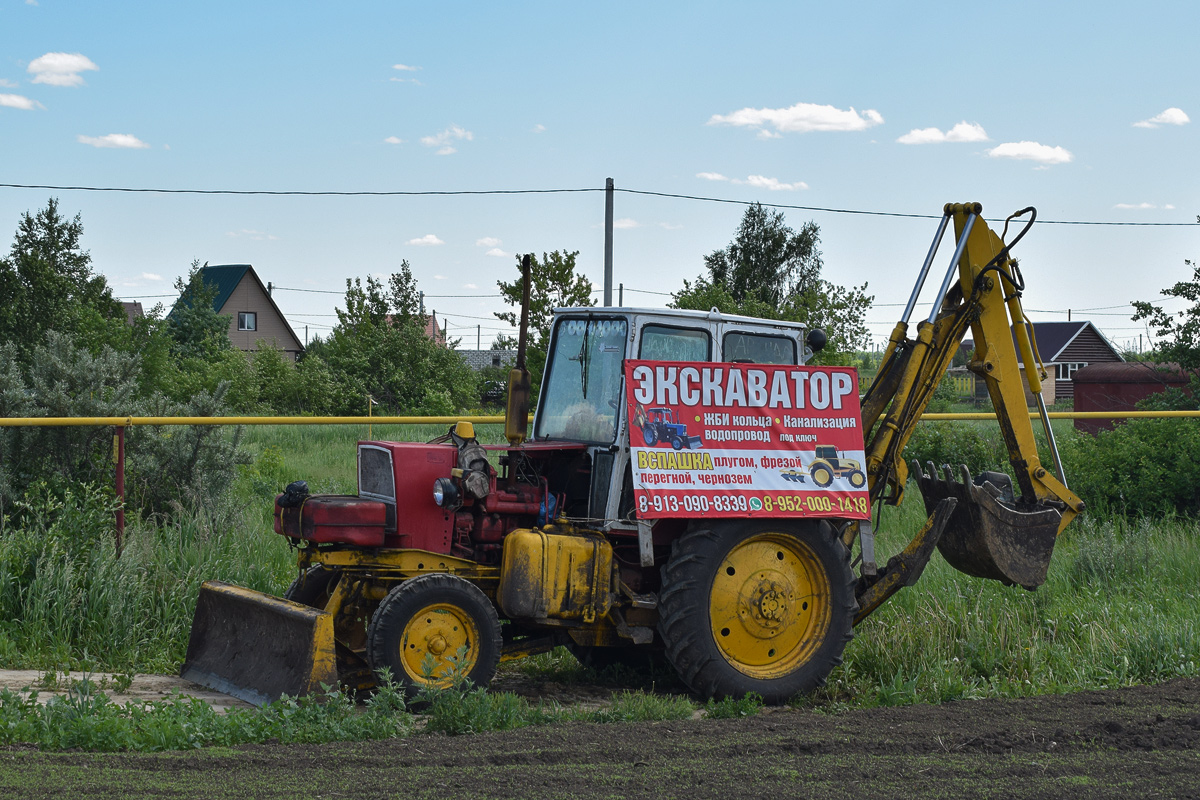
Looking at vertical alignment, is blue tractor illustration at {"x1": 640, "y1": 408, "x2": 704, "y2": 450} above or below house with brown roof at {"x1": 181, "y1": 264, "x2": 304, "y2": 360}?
below

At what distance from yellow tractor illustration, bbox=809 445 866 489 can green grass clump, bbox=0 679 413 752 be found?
9.31ft

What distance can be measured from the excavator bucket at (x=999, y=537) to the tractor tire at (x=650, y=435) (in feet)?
7.13

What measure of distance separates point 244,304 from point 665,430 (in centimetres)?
5687

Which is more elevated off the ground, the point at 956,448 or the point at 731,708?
the point at 956,448

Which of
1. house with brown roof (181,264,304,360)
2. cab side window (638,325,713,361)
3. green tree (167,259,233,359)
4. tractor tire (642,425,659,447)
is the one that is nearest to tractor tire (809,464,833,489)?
cab side window (638,325,713,361)

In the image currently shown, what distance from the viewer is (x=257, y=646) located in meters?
6.84

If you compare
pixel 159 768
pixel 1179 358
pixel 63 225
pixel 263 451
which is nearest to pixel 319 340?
pixel 63 225


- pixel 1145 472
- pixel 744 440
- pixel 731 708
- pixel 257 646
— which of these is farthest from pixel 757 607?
pixel 1145 472

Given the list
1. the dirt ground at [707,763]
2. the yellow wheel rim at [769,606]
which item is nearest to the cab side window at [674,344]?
the yellow wheel rim at [769,606]

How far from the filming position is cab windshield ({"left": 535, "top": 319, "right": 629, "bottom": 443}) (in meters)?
7.14

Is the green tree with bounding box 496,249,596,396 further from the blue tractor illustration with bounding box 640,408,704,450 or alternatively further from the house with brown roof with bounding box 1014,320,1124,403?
the house with brown roof with bounding box 1014,320,1124,403

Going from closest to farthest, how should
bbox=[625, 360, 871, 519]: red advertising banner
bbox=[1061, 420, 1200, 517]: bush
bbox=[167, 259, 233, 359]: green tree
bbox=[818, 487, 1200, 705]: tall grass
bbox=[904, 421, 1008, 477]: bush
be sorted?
1. bbox=[625, 360, 871, 519]: red advertising banner
2. bbox=[818, 487, 1200, 705]: tall grass
3. bbox=[1061, 420, 1200, 517]: bush
4. bbox=[904, 421, 1008, 477]: bush
5. bbox=[167, 259, 233, 359]: green tree

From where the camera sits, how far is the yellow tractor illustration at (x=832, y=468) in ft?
23.4

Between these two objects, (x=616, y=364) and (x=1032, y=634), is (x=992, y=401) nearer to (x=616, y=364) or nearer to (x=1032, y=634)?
(x=1032, y=634)
